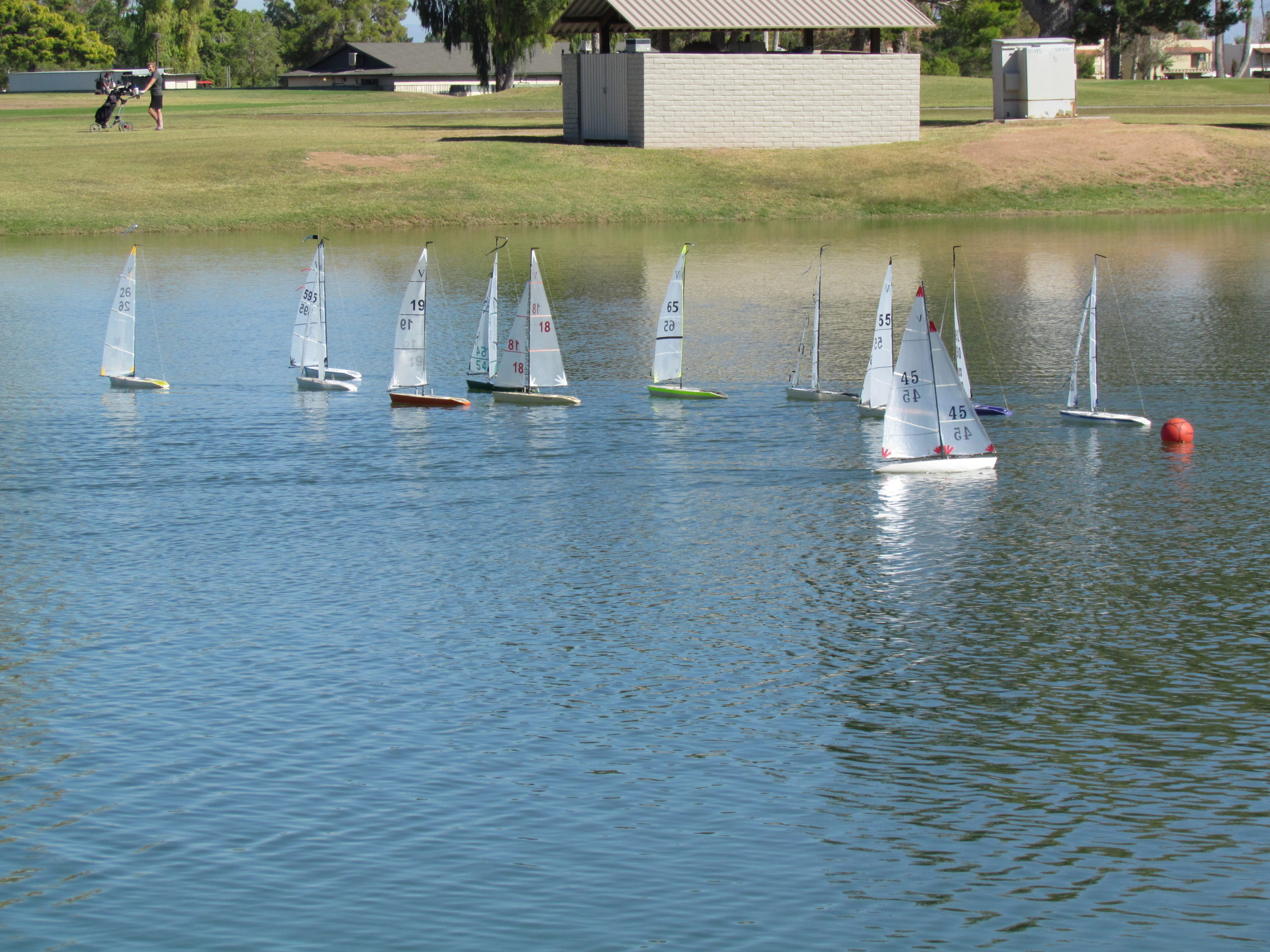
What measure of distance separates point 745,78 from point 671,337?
2073 inches

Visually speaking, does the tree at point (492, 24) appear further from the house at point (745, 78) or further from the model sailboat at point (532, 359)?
the model sailboat at point (532, 359)

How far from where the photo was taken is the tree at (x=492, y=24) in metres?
121

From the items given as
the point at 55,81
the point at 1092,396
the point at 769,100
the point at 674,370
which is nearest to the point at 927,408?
the point at 1092,396

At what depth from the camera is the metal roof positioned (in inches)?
3575

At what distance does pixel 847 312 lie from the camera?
59594 millimetres

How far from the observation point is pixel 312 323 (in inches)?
1901

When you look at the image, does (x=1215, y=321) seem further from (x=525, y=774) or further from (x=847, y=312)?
(x=525, y=774)

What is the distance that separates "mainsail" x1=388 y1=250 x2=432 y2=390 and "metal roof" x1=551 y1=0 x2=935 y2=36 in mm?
48663

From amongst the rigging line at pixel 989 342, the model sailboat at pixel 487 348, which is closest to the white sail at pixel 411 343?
the model sailboat at pixel 487 348

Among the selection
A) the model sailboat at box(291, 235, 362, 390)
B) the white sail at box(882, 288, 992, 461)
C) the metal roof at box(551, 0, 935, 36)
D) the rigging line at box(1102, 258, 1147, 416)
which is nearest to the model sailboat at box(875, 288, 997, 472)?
the white sail at box(882, 288, 992, 461)

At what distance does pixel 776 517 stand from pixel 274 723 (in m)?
13.8

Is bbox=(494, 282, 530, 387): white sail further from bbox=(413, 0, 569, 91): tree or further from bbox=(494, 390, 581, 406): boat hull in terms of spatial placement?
bbox=(413, 0, 569, 91): tree

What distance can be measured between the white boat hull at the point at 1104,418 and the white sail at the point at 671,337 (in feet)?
35.3

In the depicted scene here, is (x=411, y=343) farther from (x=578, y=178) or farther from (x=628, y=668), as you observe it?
(x=578, y=178)
